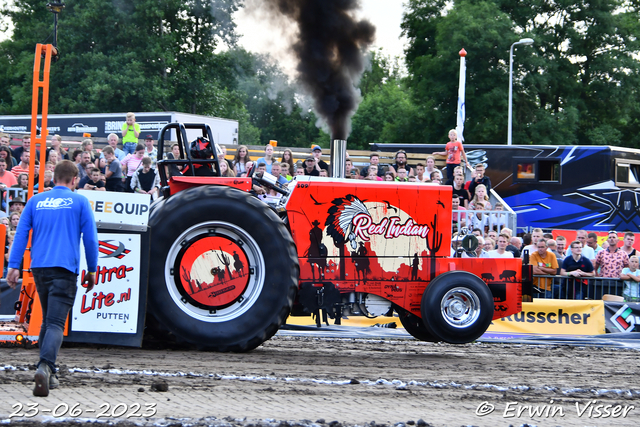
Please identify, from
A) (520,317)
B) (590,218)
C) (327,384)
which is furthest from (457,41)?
(327,384)

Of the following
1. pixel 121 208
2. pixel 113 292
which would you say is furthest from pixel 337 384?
pixel 121 208

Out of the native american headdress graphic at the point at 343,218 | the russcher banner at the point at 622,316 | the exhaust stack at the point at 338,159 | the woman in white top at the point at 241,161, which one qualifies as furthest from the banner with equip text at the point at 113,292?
the russcher banner at the point at 622,316

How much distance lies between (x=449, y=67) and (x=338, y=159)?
3128 centimetres

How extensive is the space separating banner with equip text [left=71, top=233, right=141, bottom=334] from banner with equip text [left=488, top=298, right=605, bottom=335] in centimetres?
625

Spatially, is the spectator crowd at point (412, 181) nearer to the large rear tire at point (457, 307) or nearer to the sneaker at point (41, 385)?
the large rear tire at point (457, 307)

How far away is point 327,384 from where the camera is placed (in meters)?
6.04

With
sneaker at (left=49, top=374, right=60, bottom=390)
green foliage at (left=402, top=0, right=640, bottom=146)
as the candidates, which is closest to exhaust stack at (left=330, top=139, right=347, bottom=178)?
sneaker at (left=49, top=374, right=60, bottom=390)

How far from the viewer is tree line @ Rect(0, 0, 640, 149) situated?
122 feet

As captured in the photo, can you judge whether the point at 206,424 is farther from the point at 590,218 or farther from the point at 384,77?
the point at 384,77

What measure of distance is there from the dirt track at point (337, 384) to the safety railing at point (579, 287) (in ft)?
14.4

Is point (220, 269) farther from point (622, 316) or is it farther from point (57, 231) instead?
point (622, 316)

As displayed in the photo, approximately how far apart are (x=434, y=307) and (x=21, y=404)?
395 cm

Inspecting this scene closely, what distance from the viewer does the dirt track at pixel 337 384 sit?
16.6 ft

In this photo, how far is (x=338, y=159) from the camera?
8.56m
